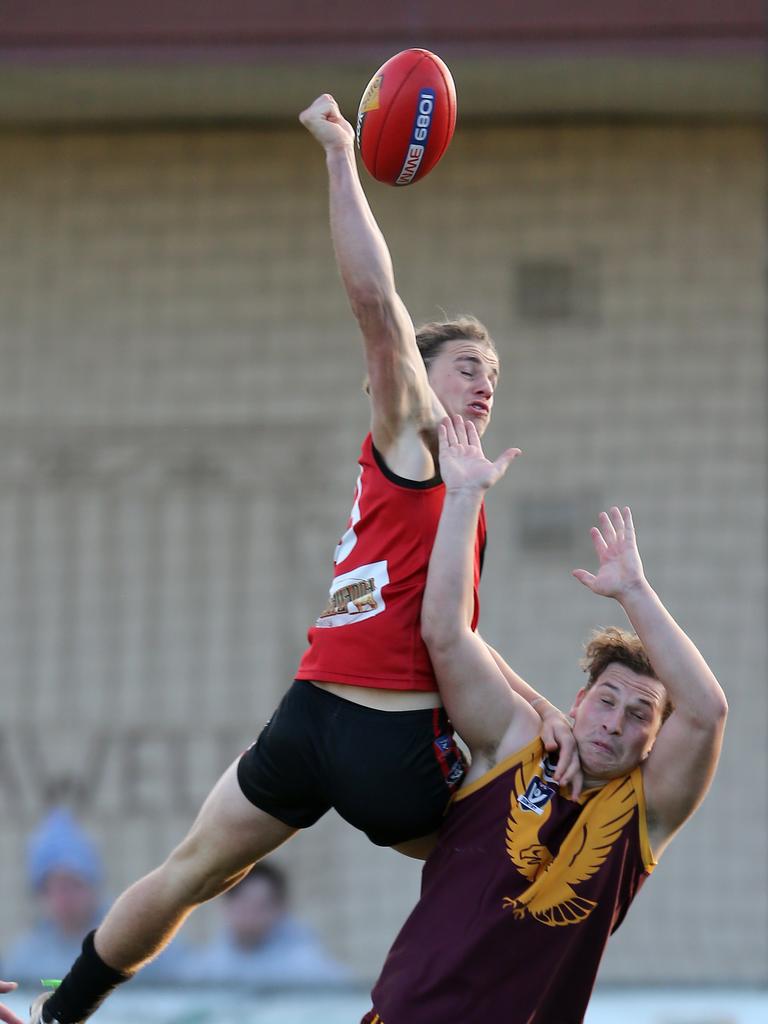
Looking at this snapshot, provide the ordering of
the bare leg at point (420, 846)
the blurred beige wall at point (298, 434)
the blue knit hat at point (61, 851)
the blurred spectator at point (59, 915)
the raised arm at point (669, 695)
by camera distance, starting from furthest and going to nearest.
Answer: the blurred beige wall at point (298, 434), the blue knit hat at point (61, 851), the blurred spectator at point (59, 915), the bare leg at point (420, 846), the raised arm at point (669, 695)

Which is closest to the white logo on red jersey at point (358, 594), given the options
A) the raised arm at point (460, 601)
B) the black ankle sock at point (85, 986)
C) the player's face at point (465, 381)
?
the raised arm at point (460, 601)

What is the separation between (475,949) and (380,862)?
12.6 ft

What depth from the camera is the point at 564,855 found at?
3.42 m

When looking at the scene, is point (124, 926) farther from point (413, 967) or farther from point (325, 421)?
point (325, 421)

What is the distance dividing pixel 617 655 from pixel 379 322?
0.99 meters

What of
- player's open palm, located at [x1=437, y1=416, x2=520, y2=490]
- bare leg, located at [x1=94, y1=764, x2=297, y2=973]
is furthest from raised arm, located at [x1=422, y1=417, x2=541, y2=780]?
bare leg, located at [x1=94, y1=764, x2=297, y2=973]

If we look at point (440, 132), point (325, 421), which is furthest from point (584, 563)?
point (440, 132)

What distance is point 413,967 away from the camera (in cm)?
343

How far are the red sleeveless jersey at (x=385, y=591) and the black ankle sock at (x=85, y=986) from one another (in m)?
1.03

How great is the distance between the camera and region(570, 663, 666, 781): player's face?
3.44 meters

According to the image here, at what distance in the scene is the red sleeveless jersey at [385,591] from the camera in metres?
3.40

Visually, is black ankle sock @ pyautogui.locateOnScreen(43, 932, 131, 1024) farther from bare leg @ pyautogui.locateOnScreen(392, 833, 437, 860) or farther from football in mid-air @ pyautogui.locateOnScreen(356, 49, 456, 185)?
football in mid-air @ pyautogui.locateOnScreen(356, 49, 456, 185)

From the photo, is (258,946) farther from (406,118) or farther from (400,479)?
(406,118)

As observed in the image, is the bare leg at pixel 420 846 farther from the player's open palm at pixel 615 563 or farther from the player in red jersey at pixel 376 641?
the player's open palm at pixel 615 563
